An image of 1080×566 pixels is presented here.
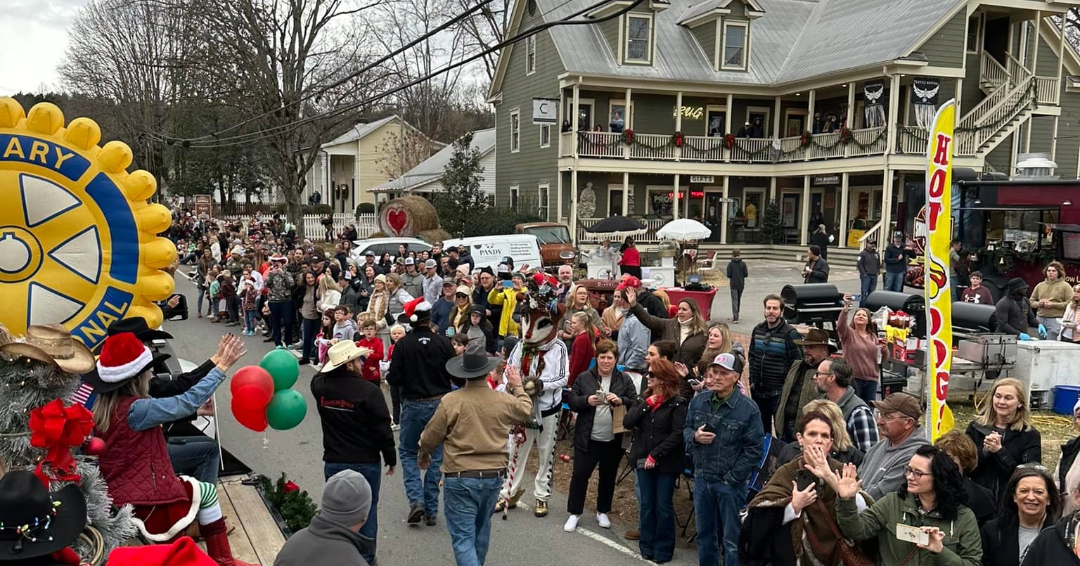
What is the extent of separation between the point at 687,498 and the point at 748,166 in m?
25.1

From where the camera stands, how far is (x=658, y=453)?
633cm

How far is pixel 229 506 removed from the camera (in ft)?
20.1

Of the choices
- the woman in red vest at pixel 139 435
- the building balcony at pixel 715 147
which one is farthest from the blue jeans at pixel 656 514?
the building balcony at pixel 715 147

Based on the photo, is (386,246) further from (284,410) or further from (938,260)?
(938,260)

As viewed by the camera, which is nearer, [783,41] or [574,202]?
[574,202]

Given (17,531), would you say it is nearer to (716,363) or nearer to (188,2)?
(716,363)

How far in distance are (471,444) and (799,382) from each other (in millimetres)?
3100

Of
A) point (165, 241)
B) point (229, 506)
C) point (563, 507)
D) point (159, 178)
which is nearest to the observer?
point (229, 506)

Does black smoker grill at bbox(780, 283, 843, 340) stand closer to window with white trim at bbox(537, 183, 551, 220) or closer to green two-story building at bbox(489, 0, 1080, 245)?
green two-story building at bbox(489, 0, 1080, 245)

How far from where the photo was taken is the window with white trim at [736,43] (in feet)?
102

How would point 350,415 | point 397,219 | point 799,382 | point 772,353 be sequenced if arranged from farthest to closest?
point 397,219, point 772,353, point 799,382, point 350,415

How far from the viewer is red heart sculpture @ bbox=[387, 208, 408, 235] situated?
1134 inches

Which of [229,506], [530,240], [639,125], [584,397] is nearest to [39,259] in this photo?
[229,506]

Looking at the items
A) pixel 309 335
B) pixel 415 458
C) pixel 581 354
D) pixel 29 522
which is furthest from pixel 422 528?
pixel 309 335
